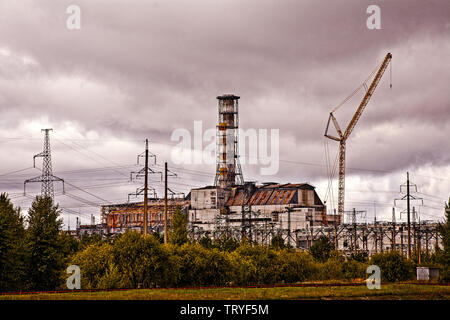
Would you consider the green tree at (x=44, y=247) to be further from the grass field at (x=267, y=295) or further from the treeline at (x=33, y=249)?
the grass field at (x=267, y=295)

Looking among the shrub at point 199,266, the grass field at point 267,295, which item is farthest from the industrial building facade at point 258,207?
the grass field at point 267,295

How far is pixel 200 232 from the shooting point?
16325 cm

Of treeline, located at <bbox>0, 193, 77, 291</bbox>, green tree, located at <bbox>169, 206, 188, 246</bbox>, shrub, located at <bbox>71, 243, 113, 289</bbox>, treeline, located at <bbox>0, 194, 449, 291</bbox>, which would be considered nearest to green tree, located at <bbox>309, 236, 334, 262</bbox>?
green tree, located at <bbox>169, 206, 188, 246</bbox>

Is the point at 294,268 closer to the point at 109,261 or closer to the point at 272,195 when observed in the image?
the point at 109,261

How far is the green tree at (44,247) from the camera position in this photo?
180ft

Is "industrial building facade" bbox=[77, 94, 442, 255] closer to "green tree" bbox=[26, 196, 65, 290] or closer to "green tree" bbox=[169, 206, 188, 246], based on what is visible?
"green tree" bbox=[169, 206, 188, 246]

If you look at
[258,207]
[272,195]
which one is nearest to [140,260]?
[258,207]

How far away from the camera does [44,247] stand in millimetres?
55844

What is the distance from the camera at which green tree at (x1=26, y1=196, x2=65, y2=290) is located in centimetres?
5484

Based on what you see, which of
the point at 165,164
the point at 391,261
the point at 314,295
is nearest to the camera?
the point at 314,295
